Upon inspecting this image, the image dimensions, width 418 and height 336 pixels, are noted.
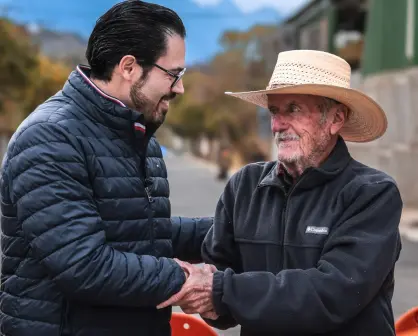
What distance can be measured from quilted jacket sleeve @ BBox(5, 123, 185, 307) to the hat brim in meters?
0.84

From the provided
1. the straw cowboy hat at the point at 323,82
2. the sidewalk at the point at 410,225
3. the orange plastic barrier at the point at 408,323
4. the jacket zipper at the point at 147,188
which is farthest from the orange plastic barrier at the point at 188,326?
the sidewalk at the point at 410,225

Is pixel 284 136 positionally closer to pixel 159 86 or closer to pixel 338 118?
pixel 338 118

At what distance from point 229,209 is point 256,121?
59263 millimetres

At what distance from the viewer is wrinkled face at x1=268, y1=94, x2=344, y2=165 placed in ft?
10.1

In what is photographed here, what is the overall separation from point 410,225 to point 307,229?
14.2m

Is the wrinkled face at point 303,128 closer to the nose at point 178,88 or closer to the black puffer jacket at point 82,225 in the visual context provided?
the nose at point 178,88

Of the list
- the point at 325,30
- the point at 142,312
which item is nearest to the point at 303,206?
the point at 142,312

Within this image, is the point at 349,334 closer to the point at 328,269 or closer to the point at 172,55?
the point at 328,269

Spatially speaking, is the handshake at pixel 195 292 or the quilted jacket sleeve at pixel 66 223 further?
the handshake at pixel 195 292

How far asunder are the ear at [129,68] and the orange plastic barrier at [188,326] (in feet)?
3.83

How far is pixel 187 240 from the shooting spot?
12.0 feet

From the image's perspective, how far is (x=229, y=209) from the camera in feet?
10.9

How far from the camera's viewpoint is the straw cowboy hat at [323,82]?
119 inches

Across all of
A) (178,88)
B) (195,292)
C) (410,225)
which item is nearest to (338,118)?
(178,88)
